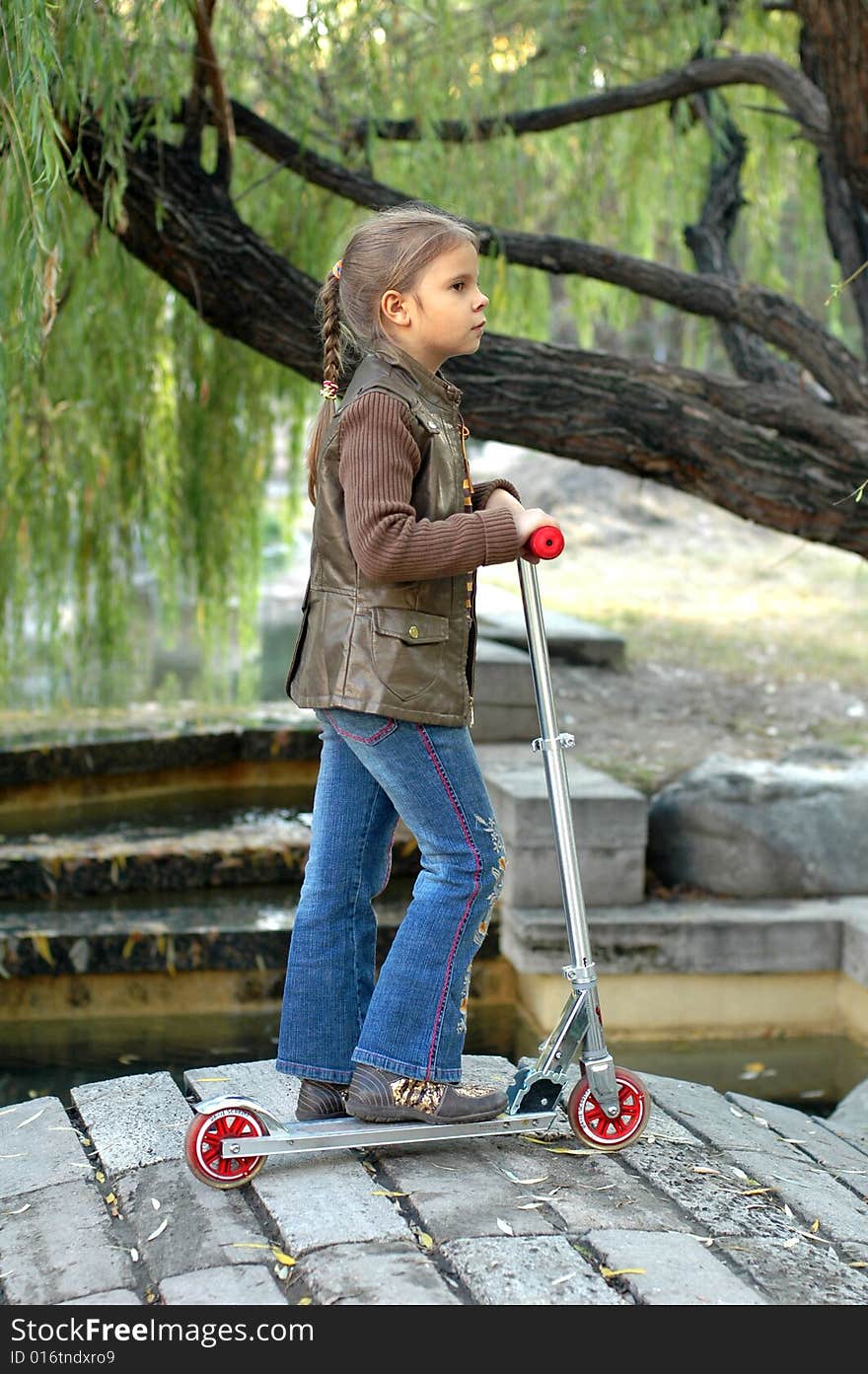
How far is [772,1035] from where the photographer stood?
196 inches

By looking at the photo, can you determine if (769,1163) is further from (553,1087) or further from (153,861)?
(153,861)

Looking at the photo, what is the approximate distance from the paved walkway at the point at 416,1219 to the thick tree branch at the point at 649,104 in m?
3.70

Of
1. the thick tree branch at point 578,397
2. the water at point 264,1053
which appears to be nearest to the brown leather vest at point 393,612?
the thick tree branch at point 578,397

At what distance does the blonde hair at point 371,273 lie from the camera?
2514 mm

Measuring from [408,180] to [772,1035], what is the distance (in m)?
3.39

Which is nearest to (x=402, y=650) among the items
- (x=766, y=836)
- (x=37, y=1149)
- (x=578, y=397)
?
(x=37, y=1149)

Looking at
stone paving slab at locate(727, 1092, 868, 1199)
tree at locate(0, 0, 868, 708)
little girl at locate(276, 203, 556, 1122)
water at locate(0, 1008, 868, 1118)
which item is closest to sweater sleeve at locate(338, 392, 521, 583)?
little girl at locate(276, 203, 556, 1122)

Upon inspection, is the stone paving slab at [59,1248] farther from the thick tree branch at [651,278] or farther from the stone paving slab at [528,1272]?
the thick tree branch at [651,278]

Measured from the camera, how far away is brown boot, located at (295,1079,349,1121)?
268 cm

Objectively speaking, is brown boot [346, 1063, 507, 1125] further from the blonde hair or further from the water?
the water

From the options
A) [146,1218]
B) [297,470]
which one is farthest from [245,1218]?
[297,470]

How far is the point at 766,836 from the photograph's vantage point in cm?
507

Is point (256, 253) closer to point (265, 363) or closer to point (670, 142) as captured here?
point (265, 363)

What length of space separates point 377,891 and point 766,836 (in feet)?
8.57
